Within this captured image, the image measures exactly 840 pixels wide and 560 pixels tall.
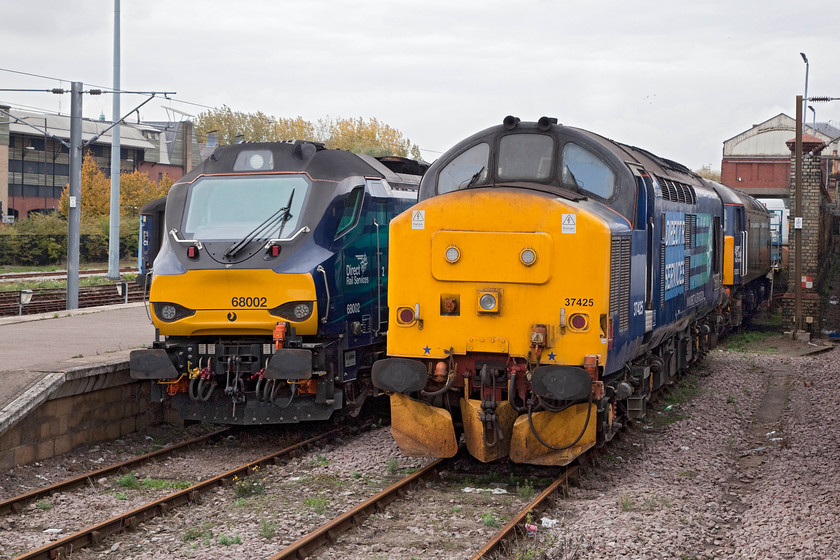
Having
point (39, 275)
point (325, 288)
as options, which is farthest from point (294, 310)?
point (39, 275)

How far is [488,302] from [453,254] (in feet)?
1.78

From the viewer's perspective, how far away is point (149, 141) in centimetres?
7231

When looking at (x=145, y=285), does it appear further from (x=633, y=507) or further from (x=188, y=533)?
(x=633, y=507)

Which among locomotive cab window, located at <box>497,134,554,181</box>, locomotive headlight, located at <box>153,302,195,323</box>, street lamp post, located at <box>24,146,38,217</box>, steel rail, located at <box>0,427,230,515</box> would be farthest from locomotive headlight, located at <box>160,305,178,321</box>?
street lamp post, located at <box>24,146,38,217</box>

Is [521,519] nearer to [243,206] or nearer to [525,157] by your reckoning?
[525,157]

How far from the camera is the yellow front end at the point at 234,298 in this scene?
1088 centimetres

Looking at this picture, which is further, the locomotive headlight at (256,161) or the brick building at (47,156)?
the brick building at (47,156)

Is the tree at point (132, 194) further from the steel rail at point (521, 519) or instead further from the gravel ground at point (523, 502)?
the steel rail at point (521, 519)

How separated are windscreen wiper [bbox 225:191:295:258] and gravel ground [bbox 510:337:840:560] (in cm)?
423

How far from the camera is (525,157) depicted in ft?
33.3

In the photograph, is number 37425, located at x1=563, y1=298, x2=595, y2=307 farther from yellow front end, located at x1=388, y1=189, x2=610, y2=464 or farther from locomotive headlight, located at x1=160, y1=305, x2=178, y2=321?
locomotive headlight, located at x1=160, y1=305, x2=178, y2=321

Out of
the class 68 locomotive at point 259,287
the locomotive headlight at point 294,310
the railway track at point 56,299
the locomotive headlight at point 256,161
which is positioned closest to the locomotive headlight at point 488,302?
the class 68 locomotive at point 259,287

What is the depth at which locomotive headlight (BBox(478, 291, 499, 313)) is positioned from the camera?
9.20m

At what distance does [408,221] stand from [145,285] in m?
4.38
